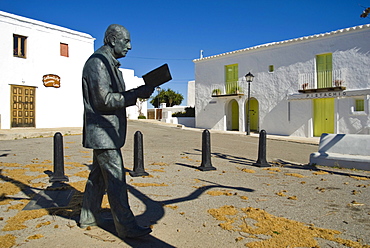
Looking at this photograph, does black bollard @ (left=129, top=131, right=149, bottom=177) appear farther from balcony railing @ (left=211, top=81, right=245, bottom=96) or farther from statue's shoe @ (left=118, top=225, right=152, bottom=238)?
balcony railing @ (left=211, top=81, right=245, bottom=96)

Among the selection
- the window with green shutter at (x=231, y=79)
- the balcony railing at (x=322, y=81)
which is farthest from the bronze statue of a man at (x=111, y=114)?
the window with green shutter at (x=231, y=79)

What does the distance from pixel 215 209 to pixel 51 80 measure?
17583 mm

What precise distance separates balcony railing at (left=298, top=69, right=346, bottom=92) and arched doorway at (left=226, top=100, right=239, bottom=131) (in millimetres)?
6600

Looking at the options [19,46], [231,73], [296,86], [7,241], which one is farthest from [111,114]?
[231,73]

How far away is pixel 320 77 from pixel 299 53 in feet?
6.99

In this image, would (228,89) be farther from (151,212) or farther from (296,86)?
(151,212)

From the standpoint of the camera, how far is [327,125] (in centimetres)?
2020

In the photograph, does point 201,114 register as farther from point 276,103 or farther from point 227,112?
point 276,103

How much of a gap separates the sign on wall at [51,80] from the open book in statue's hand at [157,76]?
58.4 feet

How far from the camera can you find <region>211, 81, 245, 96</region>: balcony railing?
962 inches

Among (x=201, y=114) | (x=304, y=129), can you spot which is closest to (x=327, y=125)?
(x=304, y=129)

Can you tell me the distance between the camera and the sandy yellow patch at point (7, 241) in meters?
2.84

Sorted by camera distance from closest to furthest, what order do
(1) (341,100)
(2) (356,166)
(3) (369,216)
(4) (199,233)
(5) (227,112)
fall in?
(4) (199,233)
(3) (369,216)
(2) (356,166)
(1) (341,100)
(5) (227,112)

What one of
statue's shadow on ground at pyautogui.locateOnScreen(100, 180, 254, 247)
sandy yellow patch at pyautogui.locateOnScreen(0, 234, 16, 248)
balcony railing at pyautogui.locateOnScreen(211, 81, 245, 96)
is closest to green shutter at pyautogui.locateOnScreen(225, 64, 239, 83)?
balcony railing at pyautogui.locateOnScreen(211, 81, 245, 96)
